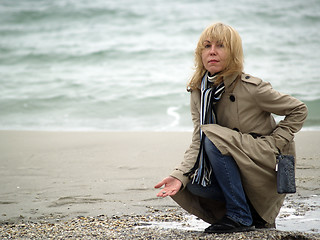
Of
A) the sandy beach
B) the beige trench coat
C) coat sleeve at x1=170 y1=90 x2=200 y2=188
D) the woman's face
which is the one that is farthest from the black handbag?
the woman's face

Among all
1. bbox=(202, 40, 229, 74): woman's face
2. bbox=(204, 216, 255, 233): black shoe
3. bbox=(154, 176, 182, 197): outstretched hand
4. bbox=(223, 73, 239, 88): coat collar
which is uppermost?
bbox=(202, 40, 229, 74): woman's face

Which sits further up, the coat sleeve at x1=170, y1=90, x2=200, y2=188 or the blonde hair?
the blonde hair

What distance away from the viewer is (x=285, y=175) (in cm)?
290

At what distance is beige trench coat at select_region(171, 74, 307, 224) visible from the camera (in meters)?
2.97

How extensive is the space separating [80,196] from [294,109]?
90.0 inches

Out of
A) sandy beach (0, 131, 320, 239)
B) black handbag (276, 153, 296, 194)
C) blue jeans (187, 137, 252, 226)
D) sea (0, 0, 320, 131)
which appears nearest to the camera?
black handbag (276, 153, 296, 194)

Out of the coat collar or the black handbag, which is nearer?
the black handbag

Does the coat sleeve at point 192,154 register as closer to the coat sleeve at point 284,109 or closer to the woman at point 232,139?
the woman at point 232,139

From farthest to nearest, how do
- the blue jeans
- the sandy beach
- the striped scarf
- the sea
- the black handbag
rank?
the sea
the sandy beach
the striped scarf
the blue jeans
the black handbag

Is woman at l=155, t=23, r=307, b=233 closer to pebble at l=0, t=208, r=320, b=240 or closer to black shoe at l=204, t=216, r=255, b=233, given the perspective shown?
black shoe at l=204, t=216, r=255, b=233

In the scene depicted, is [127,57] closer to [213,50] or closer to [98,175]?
[98,175]

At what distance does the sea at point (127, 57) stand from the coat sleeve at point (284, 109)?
3.90 metres

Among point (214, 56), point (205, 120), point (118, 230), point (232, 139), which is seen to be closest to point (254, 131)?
point (232, 139)

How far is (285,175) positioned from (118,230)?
47.5 inches
